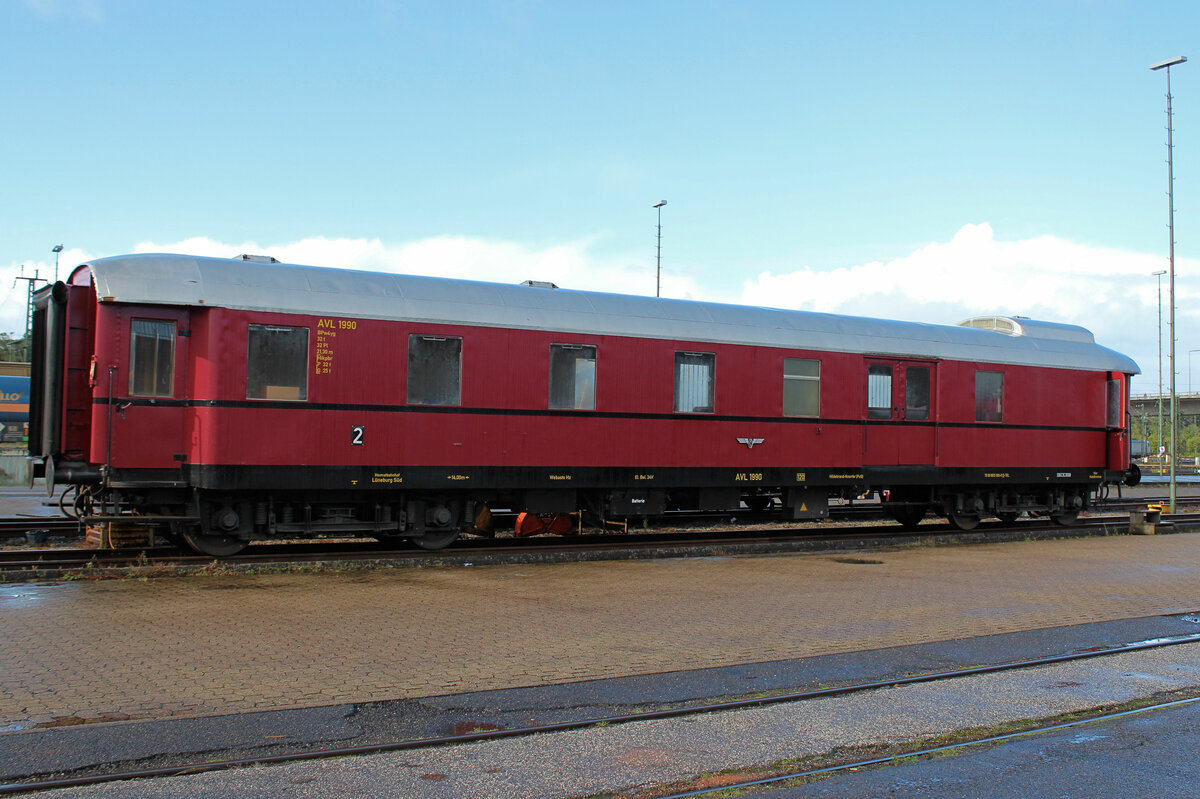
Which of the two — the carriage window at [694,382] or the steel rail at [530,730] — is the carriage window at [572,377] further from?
the steel rail at [530,730]

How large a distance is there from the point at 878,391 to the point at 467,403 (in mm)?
7092

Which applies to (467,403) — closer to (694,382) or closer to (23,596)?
(694,382)

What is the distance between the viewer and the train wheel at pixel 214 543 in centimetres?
1199

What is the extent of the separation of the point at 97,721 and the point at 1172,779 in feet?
19.2

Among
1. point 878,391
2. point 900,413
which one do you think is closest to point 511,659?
point 878,391

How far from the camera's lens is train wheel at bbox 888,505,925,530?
61.5 feet

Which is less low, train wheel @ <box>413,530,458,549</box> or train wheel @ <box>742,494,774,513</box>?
train wheel @ <box>742,494,774,513</box>

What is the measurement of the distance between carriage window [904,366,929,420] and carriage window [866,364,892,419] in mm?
373

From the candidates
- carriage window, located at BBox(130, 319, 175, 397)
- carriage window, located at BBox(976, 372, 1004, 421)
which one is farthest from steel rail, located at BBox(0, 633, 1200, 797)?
carriage window, located at BBox(976, 372, 1004, 421)

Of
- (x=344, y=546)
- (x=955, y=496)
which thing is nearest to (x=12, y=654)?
(x=344, y=546)

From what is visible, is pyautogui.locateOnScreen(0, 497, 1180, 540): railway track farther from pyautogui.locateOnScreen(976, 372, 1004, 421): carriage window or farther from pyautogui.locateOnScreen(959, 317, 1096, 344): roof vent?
pyautogui.locateOnScreen(959, 317, 1096, 344): roof vent

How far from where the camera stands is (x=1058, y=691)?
22.9 ft

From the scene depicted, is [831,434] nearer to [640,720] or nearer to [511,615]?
[511,615]

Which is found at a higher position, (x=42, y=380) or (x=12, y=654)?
(x=42, y=380)
